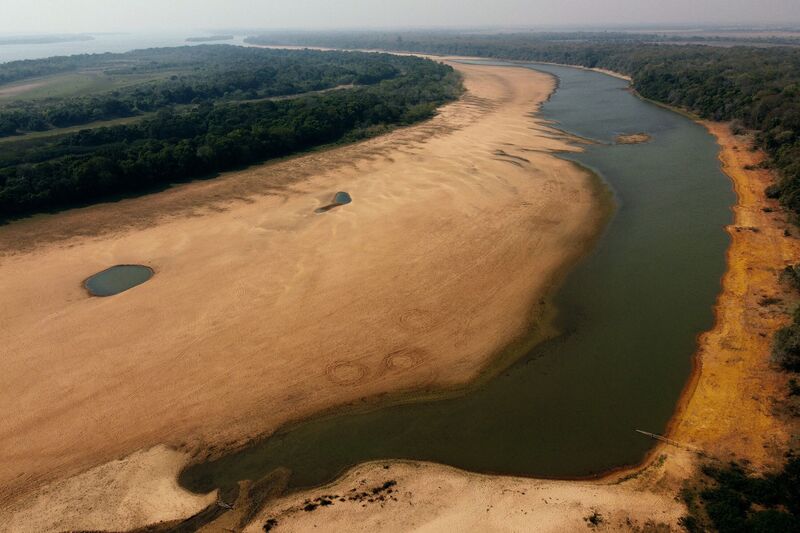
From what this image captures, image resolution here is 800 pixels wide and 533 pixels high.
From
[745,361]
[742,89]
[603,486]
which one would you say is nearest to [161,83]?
[742,89]

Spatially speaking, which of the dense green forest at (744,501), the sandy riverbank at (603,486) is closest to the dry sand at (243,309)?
the sandy riverbank at (603,486)

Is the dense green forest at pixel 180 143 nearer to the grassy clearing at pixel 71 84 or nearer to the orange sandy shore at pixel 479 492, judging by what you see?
the orange sandy shore at pixel 479 492

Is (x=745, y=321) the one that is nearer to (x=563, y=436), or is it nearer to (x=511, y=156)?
(x=563, y=436)

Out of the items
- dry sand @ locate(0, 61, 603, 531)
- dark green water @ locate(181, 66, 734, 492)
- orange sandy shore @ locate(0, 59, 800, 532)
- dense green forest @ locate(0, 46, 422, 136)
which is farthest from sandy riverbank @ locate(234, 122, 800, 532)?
dense green forest @ locate(0, 46, 422, 136)

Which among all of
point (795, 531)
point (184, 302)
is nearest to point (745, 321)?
point (795, 531)

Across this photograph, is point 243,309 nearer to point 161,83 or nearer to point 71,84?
point 161,83

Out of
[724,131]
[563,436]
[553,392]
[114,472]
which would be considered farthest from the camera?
[724,131]
